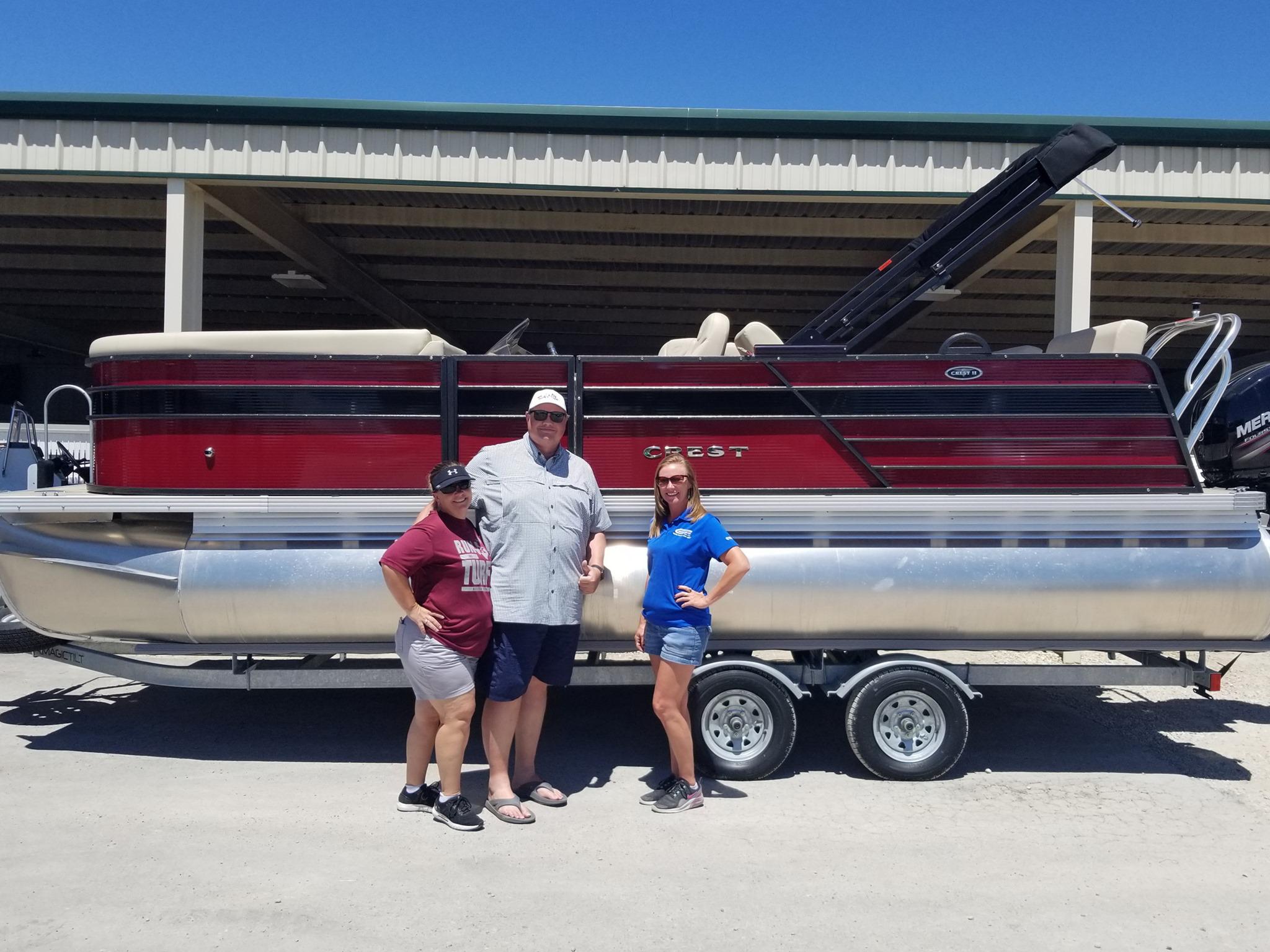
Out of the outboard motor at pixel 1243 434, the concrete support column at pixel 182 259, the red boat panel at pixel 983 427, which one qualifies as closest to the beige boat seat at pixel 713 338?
the red boat panel at pixel 983 427

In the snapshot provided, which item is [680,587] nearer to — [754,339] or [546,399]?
[546,399]

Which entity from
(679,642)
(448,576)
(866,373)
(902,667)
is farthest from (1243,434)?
(448,576)

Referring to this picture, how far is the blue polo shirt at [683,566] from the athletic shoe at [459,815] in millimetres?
1107

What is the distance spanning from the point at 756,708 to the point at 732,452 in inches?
50.2

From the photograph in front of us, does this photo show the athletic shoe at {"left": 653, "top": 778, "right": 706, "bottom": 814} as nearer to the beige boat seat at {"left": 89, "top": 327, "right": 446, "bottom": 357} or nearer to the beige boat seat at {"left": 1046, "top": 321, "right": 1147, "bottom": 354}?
the beige boat seat at {"left": 89, "top": 327, "right": 446, "bottom": 357}

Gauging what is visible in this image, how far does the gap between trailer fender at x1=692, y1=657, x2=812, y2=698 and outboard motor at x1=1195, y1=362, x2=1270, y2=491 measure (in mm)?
2898

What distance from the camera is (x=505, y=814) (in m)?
4.04

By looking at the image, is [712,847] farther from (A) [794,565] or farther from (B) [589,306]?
(B) [589,306]

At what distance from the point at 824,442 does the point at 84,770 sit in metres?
4.03

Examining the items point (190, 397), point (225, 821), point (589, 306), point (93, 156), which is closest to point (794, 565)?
point (225, 821)

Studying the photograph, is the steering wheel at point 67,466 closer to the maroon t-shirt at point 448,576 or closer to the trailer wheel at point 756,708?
the maroon t-shirt at point 448,576

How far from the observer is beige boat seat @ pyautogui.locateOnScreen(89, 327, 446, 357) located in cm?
468

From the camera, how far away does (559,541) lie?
4.05 metres

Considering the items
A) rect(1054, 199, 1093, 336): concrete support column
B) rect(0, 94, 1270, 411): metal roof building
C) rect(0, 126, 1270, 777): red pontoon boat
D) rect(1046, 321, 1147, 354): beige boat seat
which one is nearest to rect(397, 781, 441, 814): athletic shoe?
rect(0, 126, 1270, 777): red pontoon boat
